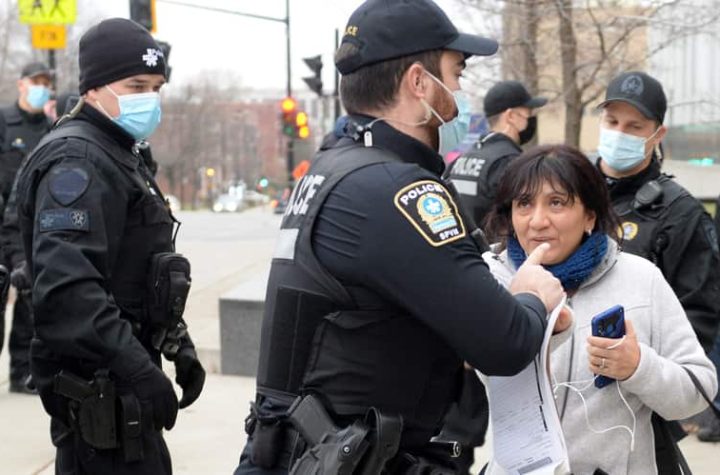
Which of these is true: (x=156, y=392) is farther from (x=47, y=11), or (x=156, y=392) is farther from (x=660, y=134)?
(x=47, y=11)

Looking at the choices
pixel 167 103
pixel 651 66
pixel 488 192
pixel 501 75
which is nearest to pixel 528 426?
pixel 488 192

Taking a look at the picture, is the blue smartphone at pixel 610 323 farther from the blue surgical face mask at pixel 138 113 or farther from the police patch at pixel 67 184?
the blue surgical face mask at pixel 138 113

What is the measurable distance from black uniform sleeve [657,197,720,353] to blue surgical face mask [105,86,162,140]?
1986 millimetres

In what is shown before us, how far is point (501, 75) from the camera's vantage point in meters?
13.3

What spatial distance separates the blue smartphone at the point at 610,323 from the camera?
8.27 ft

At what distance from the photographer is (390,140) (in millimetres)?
2408

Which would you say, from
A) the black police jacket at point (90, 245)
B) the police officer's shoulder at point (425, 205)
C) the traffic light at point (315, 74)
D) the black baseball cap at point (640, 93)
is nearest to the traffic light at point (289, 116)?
the traffic light at point (315, 74)

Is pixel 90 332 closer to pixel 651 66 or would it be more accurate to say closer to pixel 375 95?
pixel 375 95

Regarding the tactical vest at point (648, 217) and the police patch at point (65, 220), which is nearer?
the police patch at point (65, 220)

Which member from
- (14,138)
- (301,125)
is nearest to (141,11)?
(14,138)

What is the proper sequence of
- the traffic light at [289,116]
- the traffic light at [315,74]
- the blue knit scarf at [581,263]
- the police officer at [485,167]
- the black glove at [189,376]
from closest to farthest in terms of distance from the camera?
1. the blue knit scarf at [581,263]
2. the black glove at [189,376]
3. the police officer at [485,167]
4. the traffic light at [315,74]
5. the traffic light at [289,116]

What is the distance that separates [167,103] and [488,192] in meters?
75.6

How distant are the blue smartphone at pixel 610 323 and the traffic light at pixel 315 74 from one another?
18.6m

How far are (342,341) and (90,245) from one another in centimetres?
129
